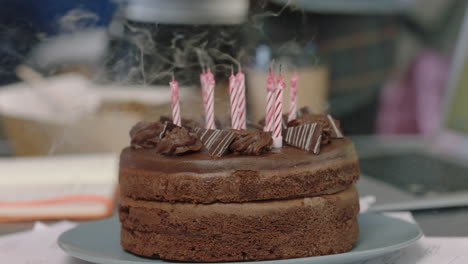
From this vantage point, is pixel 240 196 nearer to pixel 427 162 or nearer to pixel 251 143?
pixel 251 143

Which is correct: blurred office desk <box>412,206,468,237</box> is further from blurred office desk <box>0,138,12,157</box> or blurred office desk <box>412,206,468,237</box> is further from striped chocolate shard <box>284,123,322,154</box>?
blurred office desk <box>0,138,12,157</box>

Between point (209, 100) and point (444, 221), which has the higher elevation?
point (209, 100)

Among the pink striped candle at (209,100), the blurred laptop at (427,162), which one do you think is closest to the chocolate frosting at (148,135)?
the pink striped candle at (209,100)

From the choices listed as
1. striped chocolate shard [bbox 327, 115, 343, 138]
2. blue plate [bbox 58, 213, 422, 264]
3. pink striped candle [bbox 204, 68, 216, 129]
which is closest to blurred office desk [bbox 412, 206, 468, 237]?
blue plate [bbox 58, 213, 422, 264]

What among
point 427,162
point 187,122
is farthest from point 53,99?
point 427,162

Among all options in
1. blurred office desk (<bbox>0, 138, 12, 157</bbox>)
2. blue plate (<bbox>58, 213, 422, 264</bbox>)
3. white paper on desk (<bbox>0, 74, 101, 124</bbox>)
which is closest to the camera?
blue plate (<bbox>58, 213, 422, 264</bbox>)

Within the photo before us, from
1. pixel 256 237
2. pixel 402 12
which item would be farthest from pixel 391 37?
pixel 256 237

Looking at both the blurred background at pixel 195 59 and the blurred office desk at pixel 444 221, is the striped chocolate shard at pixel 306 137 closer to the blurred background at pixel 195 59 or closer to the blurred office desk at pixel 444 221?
the blurred background at pixel 195 59
